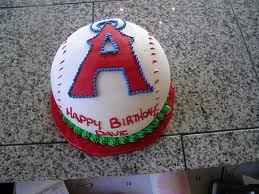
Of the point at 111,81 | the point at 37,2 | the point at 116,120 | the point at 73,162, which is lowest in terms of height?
the point at 73,162

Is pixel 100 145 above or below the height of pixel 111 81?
below

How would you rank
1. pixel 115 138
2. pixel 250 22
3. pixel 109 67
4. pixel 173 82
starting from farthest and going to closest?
pixel 250 22, pixel 173 82, pixel 115 138, pixel 109 67

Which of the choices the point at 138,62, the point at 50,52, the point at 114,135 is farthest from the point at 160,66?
the point at 50,52

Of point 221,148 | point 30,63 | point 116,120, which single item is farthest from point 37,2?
point 221,148

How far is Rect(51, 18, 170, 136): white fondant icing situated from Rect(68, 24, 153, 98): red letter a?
0.01m

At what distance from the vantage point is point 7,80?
1.17 metres

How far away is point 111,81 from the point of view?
826mm

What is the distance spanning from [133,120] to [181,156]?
22cm

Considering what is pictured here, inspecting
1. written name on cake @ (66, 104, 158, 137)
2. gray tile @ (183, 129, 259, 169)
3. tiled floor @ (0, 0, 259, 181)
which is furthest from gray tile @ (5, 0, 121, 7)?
gray tile @ (183, 129, 259, 169)

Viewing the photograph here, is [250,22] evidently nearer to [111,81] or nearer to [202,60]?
[202,60]

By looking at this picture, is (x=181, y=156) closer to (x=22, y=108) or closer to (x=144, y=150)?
(x=144, y=150)

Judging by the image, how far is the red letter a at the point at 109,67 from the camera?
32.4 inches

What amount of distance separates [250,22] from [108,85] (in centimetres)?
78

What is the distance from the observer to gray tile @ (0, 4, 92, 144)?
107 cm
